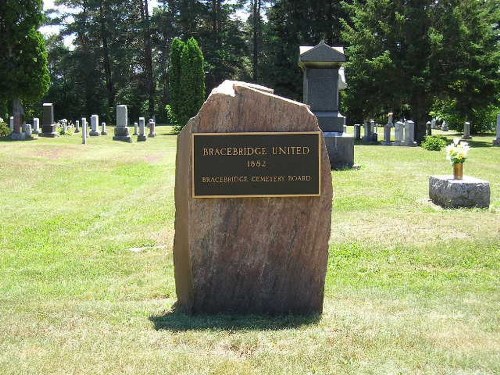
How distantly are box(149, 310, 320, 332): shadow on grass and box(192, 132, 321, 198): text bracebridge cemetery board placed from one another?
39.2 inches

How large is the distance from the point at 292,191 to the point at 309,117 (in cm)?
62

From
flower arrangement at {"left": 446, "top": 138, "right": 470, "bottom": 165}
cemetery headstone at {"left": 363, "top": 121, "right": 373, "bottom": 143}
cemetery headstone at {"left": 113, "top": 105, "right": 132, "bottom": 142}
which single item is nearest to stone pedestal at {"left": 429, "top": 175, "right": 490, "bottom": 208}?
flower arrangement at {"left": 446, "top": 138, "right": 470, "bottom": 165}

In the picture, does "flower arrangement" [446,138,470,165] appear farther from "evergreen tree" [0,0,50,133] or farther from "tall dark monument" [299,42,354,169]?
"evergreen tree" [0,0,50,133]

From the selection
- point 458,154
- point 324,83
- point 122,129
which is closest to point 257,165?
point 458,154

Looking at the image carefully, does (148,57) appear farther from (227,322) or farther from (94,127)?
(227,322)

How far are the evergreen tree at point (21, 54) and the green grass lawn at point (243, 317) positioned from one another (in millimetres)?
15648

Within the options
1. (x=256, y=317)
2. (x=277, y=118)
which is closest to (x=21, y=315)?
(x=256, y=317)

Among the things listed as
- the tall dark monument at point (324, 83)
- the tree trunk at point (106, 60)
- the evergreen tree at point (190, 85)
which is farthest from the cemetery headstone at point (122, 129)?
the tree trunk at point (106, 60)

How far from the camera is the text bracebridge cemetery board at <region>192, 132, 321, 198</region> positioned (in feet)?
16.7

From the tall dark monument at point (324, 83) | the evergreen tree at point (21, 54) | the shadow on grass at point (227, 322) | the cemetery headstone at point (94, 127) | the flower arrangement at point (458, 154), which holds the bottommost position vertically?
the shadow on grass at point (227, 322)

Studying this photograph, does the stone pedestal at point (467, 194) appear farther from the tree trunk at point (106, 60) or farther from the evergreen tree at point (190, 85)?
the tree trunk at point (106, 60)

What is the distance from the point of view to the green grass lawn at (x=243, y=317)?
12.6 feet

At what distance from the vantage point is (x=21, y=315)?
4.99 meters

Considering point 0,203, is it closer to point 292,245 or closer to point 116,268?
point 116,268
